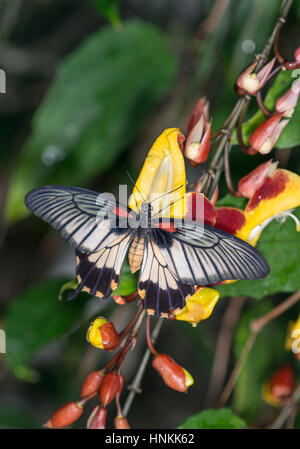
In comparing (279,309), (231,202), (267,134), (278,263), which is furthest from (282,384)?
(267,134)

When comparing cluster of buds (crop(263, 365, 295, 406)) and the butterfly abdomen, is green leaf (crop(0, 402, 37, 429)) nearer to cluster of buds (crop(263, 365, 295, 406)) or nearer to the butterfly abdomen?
cluster of buds (crop(263, 365, 295, 406))

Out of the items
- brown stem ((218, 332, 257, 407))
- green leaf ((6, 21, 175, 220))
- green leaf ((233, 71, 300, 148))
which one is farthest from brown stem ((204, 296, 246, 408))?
green leaf ((233, 71, 300, 148))

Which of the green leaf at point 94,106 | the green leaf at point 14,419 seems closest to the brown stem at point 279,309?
the green leaf at point 94,106

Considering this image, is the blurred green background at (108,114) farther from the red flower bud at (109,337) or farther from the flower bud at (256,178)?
the red flower bud at (109,337)

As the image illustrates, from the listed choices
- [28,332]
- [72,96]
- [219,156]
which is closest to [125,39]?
[72,96]

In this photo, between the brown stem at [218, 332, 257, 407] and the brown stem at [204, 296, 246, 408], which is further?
the brown stem at [204, 296, 246, 408]
